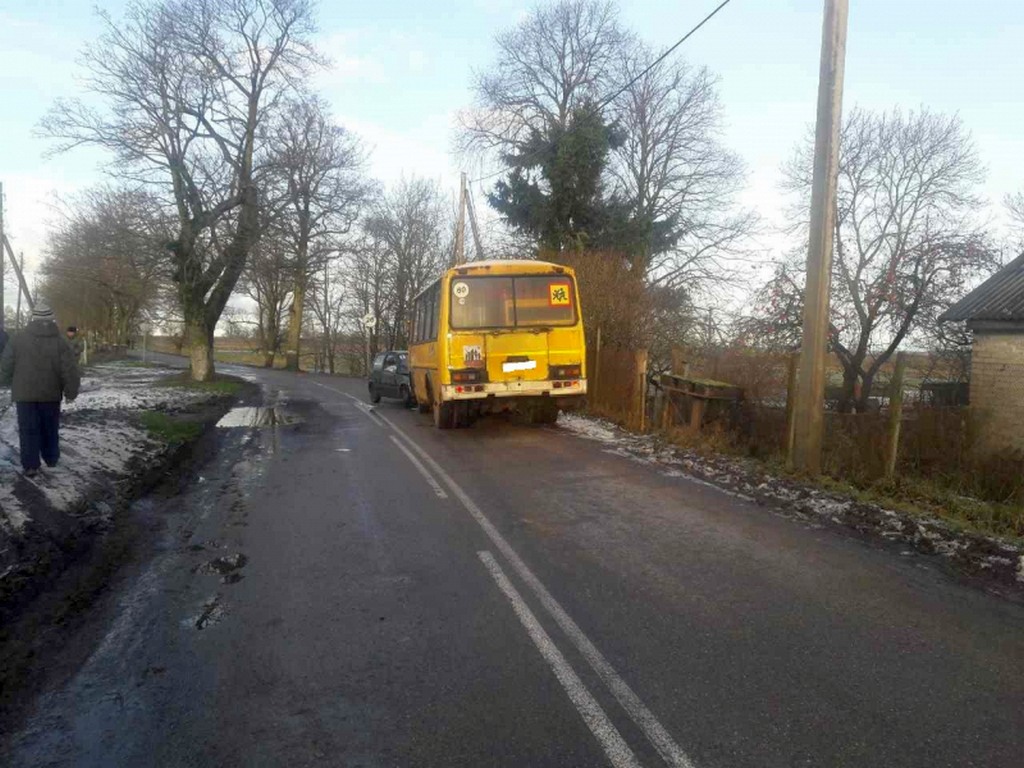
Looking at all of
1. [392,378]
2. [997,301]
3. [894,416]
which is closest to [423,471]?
[894,416]

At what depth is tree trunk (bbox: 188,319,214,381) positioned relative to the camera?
28703 millimetres

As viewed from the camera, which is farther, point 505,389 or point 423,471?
point 505,389

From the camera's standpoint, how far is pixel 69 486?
8562 mm

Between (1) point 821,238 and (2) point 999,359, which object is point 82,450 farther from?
(2) point 999,359

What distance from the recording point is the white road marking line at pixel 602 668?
354 centimetres

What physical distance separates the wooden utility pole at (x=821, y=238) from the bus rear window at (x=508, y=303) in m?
5.36

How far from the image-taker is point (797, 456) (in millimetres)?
10383

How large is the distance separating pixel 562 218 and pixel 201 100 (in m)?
12.6

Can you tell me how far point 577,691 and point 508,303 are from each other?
10960 millimetres

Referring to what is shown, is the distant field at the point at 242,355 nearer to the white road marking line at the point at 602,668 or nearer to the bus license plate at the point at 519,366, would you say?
the bus license plate at the point at 519,366

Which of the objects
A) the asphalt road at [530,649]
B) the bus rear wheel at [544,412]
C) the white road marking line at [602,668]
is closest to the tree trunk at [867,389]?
the bus rear wheel at [544,412]

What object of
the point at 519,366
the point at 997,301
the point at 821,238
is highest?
the point at 821,238

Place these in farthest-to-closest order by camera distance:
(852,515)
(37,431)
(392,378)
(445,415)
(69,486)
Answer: (392,378) < (445,415) < (37,431) < (69,486) < (852,515)

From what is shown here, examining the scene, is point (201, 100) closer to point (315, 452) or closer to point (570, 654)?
point (315, 452)
